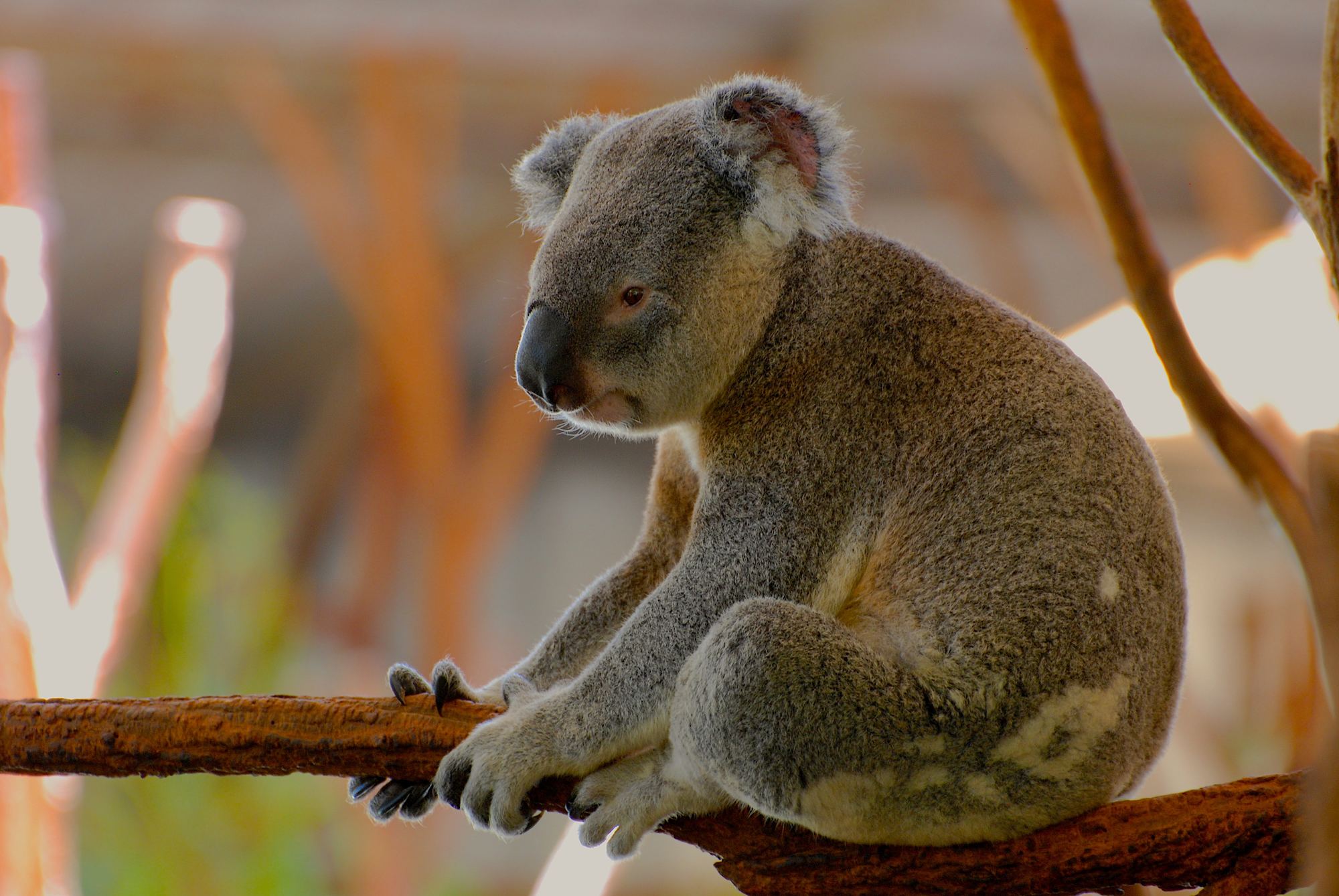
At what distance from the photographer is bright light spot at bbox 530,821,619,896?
4.33 meters

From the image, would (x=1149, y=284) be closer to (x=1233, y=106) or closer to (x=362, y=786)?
(x=1233, y=106)

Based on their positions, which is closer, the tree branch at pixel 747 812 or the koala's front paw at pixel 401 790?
the tree branch at pixel 747 812

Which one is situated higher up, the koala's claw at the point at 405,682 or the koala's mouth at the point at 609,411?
the koala's mouth at the point at 609,411

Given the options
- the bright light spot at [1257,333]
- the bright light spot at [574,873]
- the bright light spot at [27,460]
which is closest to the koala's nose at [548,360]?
the bright light spot at [574,873]

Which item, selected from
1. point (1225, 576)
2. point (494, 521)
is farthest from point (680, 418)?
point (1225, 576)

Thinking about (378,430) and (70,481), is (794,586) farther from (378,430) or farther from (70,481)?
(70,481)

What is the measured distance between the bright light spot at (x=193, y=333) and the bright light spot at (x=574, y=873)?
214cm

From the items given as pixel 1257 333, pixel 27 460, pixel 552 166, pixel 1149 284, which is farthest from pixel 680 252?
pixel 1257 333

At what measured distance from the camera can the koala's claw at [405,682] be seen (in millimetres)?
2260

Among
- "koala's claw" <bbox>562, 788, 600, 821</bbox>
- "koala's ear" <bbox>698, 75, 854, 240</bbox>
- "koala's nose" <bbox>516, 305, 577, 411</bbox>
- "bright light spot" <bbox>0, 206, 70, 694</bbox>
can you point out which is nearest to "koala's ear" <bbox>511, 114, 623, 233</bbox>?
"koala's ear" <bbox>698, 75, 854, 240</bbox>

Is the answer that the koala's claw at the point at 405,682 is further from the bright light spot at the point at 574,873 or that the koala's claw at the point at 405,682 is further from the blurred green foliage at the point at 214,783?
the blurred green foliage at the point at 214,783

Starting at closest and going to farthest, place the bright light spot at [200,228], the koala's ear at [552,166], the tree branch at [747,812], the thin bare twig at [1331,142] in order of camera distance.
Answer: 1. the thin bare twig at [1331,142]
2. the tree branch at [747,812]
3. the koala's ear at [552,166]
4. the bright light spot at [200,228]

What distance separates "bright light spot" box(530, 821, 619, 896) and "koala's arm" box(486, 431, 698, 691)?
188 cm

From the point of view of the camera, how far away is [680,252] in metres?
2.34
